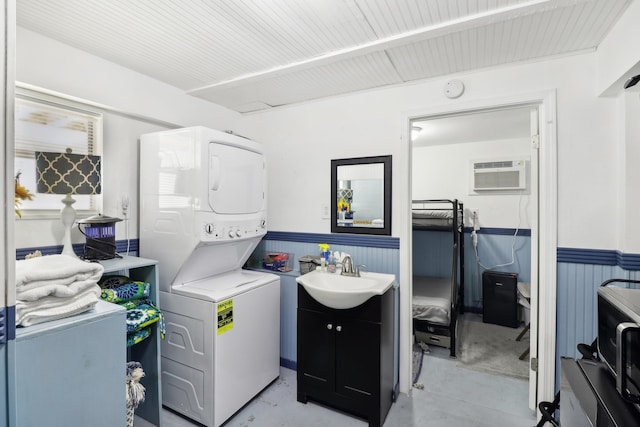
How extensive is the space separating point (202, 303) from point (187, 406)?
28.5 inches

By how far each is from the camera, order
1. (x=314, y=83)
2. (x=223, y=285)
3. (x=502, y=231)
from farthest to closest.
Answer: (x=502, y=231)
(x=314, y=83)
(x=223, y=285)

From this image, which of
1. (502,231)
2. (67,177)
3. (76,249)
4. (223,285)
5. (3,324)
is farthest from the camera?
(502,231)

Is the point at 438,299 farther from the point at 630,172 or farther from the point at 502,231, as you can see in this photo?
the point at 630,172

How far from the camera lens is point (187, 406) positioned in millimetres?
2070

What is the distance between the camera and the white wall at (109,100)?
5.76 feet

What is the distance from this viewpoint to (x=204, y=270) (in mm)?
2307

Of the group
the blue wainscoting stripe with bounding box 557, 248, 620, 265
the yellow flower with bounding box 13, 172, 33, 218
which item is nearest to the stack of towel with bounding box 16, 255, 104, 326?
the yellow flower with bounding box 13, 172, 33, 218

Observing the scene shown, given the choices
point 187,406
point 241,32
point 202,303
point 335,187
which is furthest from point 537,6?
point 187,406

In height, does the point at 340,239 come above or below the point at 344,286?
above

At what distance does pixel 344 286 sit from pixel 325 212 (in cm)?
70

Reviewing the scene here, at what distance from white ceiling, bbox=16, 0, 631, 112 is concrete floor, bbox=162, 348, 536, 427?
2392mm

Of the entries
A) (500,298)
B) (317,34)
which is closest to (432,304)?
(500,298)

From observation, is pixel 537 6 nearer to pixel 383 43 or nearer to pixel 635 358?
pixel 383 43

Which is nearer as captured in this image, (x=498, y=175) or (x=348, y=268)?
(x=348, y=268)
